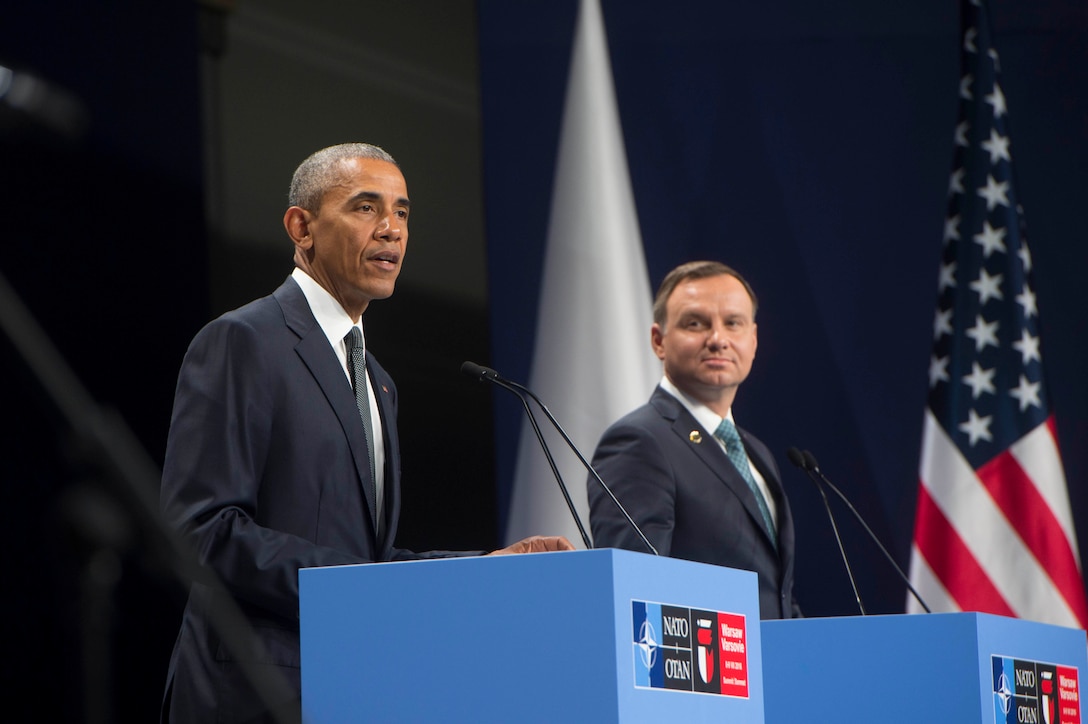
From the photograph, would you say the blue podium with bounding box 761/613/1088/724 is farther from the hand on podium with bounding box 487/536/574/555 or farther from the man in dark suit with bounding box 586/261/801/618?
the hand on podium with bounding box 487/536/574/555

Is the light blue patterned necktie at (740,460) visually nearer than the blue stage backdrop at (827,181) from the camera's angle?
Yes

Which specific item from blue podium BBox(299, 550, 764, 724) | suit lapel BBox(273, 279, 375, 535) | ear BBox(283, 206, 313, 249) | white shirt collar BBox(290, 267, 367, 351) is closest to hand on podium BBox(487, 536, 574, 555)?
blue podium BBox(299, 550, 764, 724)

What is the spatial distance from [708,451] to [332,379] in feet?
4.18

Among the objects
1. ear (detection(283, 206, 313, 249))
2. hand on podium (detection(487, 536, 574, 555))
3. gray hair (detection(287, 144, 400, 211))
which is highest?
gray hair (detection(287, 144, 400, 211))

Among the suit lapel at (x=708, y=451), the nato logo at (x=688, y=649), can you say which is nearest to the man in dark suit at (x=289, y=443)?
the nato logo at (x=688, y=649)

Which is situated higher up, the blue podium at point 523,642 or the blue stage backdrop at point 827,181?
the blue stage backdrop at point 827,181

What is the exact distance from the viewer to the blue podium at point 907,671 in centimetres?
298

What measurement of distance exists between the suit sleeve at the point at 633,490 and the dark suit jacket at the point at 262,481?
2.40 ft

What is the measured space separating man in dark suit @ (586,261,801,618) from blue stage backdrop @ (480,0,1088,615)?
133 centimetres

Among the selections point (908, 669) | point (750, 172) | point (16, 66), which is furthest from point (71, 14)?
point (908, 669)

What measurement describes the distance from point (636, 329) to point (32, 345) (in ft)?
12.7

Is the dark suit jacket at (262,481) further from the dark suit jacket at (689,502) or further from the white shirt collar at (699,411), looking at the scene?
the white shirt collar at (699,411)

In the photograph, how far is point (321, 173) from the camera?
297 cm

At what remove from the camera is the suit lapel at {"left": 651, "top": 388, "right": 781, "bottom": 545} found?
363 centimetres
